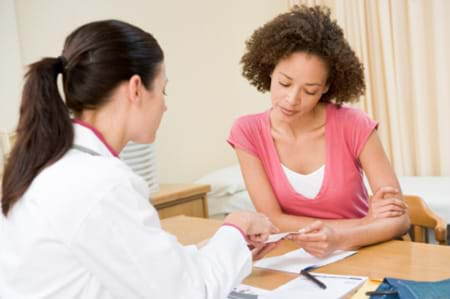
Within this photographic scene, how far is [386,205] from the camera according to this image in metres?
1.50

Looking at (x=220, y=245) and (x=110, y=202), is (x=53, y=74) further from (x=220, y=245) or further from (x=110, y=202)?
(x=220, y=245)

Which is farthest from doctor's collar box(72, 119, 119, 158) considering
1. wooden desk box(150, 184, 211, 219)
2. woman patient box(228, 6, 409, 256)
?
wooden desk box(150, 184, 211, 219)

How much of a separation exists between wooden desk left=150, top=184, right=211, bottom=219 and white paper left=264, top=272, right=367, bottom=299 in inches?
58.8

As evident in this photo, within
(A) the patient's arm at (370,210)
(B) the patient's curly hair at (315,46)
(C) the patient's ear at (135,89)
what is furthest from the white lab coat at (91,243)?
(B) the patient's curly hair at (315,46)

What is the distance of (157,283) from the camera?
0.79 metres

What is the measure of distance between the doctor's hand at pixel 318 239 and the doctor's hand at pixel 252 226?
10 cm

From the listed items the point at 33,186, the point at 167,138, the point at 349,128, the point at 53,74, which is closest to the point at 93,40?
the point at 53,74

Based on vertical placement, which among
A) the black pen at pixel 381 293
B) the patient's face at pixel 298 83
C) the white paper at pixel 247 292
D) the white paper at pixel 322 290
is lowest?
the white paper at pixel 247 292

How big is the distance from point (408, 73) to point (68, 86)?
253 centimetres

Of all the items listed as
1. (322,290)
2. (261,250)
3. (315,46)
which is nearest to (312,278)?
(322,290)

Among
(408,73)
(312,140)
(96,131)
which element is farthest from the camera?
(408,73)

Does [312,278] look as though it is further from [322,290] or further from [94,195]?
[94,195]

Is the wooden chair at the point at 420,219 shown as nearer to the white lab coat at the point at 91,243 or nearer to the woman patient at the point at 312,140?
the woman patient at the point at 312,140

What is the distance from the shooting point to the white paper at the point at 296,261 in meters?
1.29
